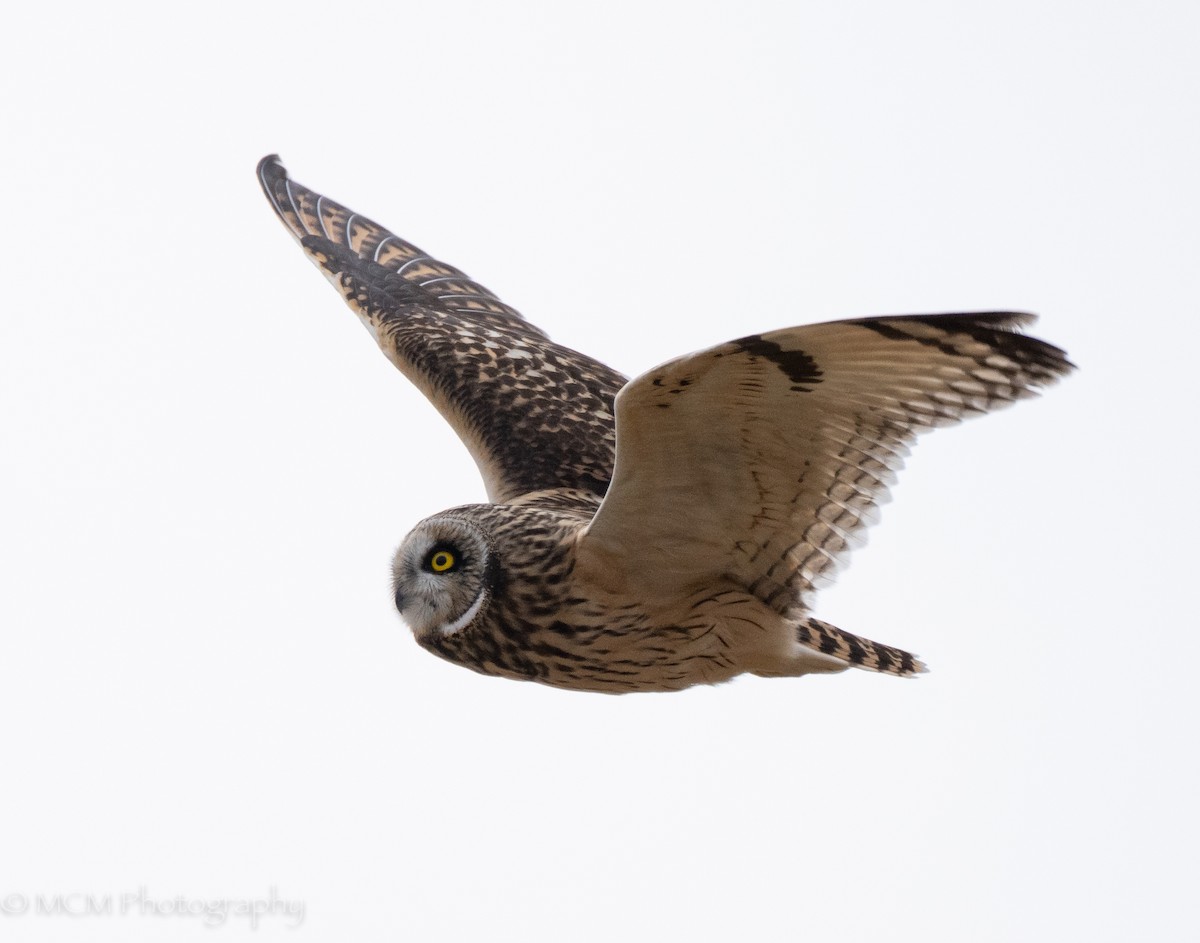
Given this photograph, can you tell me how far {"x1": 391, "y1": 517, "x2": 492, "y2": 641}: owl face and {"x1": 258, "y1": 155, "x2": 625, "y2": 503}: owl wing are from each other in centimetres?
89

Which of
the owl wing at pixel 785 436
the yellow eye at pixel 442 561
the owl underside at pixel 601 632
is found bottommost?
the owl underside at pixel 601 632

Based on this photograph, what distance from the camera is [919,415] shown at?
499 centimetres

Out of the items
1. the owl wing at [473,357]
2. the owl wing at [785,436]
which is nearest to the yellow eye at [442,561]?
the owl wing at [785,436]

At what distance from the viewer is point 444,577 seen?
5.64 m

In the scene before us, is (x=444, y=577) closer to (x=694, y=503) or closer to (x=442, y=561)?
(x=442, y=561)

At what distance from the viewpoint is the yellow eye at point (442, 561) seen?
5668 mm

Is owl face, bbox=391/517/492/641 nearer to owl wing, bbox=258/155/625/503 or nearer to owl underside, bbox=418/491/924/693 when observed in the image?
owl underside, bbox=418/491/924/693

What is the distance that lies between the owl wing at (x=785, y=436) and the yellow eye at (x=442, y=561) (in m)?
0.45

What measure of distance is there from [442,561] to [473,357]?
5.37ft

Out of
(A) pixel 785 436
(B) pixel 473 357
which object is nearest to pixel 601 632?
(A) pixel 785 436

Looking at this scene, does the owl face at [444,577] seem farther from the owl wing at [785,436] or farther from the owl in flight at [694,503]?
the owl wing at [785,436]

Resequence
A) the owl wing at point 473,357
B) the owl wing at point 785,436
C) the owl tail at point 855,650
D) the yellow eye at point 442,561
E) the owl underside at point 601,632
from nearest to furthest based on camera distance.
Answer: the owl wing at point 785,436, the owl underside at point 601,632, the yellow eye at point 442,561, the owl tail at point 855,650, the owl wing at point 473,357

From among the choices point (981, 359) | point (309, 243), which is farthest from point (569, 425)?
point (981, 359)

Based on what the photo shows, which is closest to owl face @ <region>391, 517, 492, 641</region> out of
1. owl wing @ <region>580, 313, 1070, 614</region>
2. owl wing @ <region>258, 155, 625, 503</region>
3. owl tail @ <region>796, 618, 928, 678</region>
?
owl wing @ <region>580, 313, 1070, 614</region>
